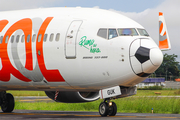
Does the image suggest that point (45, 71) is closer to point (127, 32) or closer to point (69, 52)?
point (69, 52)

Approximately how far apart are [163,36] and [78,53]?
4.18 meters

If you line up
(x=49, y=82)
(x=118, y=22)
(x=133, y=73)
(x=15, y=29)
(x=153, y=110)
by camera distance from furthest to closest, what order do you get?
(x=153, y=110), (x=15, y=29), (x=49, y=82), (x=118, y=22), (x=133, y=73)

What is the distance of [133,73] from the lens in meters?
13.8

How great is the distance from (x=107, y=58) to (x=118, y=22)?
171 cm

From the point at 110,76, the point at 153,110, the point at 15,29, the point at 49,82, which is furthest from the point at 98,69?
the point at 153,110

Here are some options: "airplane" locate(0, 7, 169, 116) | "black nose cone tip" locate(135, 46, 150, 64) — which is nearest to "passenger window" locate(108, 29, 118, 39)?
"airplane" locate(0, 7, 169, 116)

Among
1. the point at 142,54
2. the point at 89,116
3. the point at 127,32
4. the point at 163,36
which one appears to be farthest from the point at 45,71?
the point at 163,36

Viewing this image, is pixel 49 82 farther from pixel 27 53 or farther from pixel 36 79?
pixel 27 53

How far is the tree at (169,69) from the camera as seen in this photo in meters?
168

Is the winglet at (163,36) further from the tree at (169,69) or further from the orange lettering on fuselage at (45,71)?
the tree at (169,69)

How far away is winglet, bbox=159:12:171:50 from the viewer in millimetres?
15875

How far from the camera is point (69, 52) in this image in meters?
14.8

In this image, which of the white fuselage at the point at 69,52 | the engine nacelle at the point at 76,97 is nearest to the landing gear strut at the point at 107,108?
the white fuselage at the point at 69,52

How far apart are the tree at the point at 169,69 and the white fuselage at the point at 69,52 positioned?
155 meters
